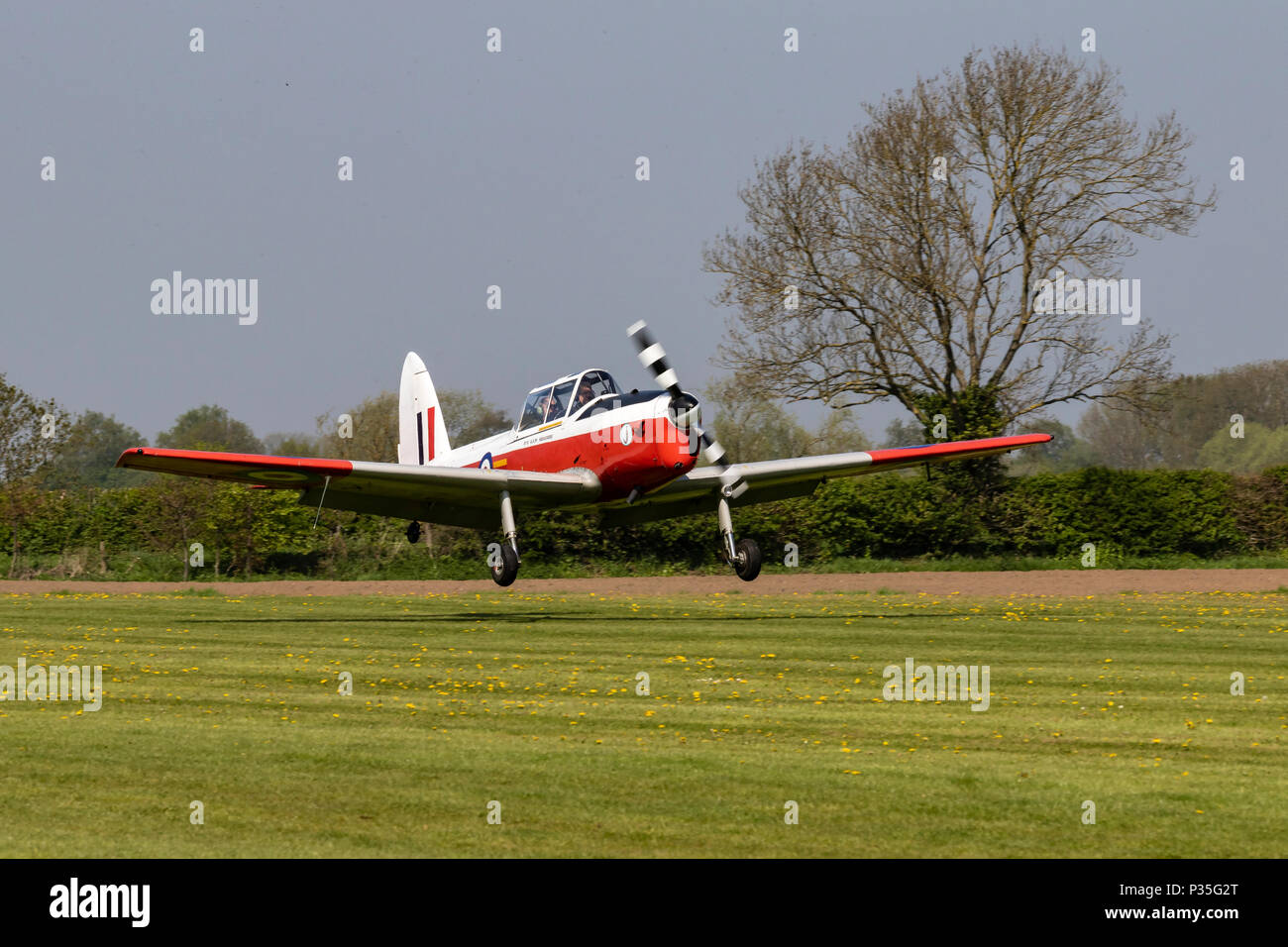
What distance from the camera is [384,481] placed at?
23219 mm

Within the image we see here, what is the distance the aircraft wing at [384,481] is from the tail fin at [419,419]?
160 inches

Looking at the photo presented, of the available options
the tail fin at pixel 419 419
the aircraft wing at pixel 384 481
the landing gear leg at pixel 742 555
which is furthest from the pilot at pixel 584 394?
the tail fin at pixel 419 419

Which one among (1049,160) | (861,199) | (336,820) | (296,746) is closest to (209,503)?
(861,199)

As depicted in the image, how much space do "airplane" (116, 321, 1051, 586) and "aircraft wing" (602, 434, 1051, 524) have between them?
1.1 inches

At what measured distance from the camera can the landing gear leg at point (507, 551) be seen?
23219 millimetres

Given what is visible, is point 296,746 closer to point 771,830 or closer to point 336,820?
point 336,820

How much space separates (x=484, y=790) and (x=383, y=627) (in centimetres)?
1325

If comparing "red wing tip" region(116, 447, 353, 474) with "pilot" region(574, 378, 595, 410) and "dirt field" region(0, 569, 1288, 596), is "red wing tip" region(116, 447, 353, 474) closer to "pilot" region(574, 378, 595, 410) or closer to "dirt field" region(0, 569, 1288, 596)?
"pilot" region(574, 378, 595, 410)

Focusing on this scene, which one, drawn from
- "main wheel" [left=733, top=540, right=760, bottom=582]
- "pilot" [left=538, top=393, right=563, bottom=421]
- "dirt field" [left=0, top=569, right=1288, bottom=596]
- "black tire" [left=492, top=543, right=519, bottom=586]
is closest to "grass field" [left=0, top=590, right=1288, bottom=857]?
"main wheel" [left=733, top=540, right=760, bottom=582]

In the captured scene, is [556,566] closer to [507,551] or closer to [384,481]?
[507,551]

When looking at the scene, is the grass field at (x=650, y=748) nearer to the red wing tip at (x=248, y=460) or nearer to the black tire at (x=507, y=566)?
the red wing tip at (x=248, y=460)

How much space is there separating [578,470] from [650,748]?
43.3 ft

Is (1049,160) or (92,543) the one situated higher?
(1049,160)

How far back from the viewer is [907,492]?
38.2 m
